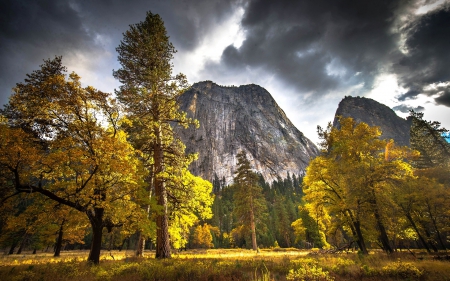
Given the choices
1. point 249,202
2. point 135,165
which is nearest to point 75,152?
point 135,165

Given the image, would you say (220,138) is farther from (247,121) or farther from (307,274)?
(307,274)

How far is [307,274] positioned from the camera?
6.53 m

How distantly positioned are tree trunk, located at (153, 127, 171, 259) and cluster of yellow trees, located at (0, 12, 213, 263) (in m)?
0.06

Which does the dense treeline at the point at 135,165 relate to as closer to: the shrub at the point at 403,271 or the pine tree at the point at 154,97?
the pine tree at the point at 154,97

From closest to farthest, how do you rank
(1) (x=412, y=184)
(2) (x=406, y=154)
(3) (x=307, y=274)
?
(3) (x=307, y=274) < (2) (x=406, y=154) < (1) (x=412, y=184)

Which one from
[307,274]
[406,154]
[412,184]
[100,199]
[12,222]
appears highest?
[406,154]

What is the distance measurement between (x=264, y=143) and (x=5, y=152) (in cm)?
18420

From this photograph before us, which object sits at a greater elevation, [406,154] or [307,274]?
[406,154]

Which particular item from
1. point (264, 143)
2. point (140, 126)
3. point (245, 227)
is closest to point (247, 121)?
point (264, 143)

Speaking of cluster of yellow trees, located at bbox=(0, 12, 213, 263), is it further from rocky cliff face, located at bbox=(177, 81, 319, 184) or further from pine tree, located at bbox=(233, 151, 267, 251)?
rocky cliff face, located at bbox=(177, 81, 319, 184)

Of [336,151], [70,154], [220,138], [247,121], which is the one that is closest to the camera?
[70,154]

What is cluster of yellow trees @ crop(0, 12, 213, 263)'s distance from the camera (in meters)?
9.71

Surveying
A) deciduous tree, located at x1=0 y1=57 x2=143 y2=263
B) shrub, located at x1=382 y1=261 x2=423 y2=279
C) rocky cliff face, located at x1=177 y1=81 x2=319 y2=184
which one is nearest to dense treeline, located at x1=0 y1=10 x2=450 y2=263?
deciduous tree, located at x1=0 y1=57 x2=143 y2=263

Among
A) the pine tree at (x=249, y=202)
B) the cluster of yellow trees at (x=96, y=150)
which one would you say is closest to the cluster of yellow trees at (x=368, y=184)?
the pine tree at (x=249, y=202)
